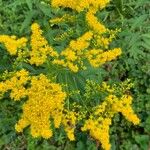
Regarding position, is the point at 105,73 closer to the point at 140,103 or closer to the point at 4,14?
the point at 140,103

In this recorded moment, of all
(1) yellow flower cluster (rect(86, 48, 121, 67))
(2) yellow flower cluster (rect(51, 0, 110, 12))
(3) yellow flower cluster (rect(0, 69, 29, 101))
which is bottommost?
(3) yellow flower cluster (rect(0, 69, 29, 101))

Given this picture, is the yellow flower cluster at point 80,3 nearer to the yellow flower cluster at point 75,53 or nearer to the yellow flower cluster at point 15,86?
the yellow flower cluster at point 75,53

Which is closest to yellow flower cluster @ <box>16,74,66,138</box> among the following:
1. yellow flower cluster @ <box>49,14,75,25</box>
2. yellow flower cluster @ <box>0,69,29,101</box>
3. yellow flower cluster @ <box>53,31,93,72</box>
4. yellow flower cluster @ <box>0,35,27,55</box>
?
yellow flower cluster @ <box>0,69,29,101</box>

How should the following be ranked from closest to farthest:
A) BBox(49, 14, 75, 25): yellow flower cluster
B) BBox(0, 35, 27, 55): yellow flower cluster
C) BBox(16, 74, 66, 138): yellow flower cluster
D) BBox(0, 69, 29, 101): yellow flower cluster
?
BBox(16, 74, 66, 138): yellow flower cluster, BBox(0, 69, 29, 101): yellow flower cluster, BBox(0, 35, 27, 55): yellow flower cluster, BBox(49, 14, 75, 25): yellow flower cluster

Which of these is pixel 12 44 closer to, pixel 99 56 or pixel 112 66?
pixel 99 56

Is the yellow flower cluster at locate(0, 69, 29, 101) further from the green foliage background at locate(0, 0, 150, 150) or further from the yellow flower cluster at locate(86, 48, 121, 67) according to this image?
the yellow flower cluster at locate(86, 48, 121, 67)

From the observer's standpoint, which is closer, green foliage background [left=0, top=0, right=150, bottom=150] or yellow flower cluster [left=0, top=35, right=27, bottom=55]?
yellow flower cluster [left=0, top=35, right=27, bottom=55]

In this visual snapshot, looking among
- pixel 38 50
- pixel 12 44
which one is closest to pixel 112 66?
pixel 38 50
